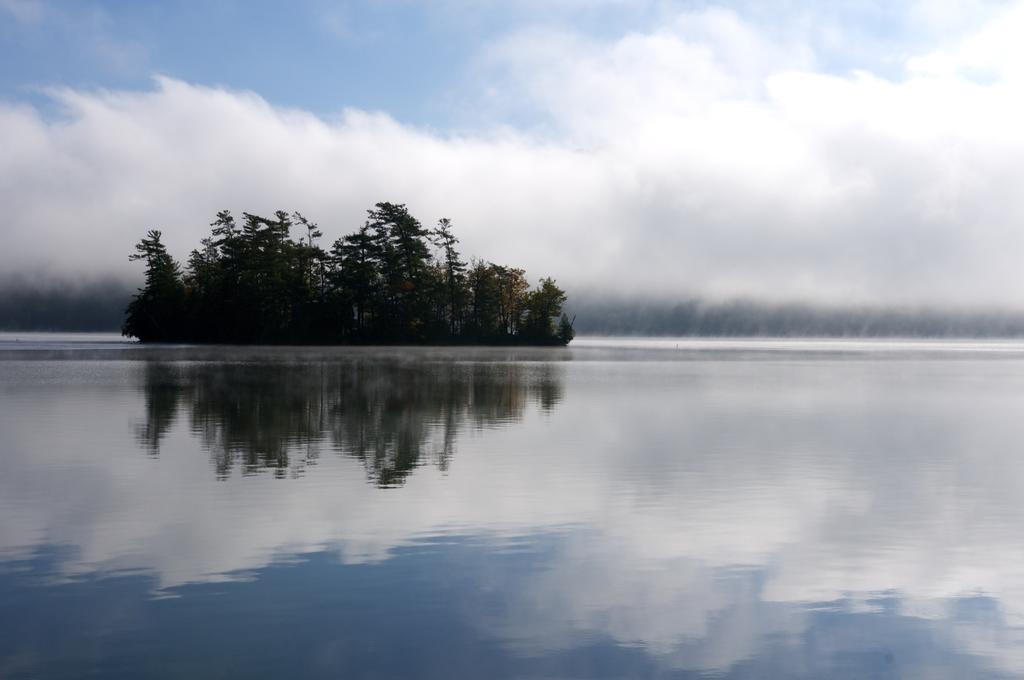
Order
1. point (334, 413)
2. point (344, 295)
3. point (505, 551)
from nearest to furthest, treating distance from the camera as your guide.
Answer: point (505, 551) < point (334, 413) < point (344, 295)

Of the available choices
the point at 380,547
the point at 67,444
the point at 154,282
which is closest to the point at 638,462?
the point at 380,547

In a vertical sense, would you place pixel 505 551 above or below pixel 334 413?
below

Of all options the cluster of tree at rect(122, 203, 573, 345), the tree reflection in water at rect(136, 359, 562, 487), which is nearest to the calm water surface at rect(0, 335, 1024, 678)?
the tree reflection in water at rect(136, 359, 562, 487)

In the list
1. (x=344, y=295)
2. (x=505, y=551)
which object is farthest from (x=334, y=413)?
(x=344, y=295)

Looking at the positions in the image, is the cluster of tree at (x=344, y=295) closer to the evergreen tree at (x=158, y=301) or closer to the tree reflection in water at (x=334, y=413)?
the evergreen tree at (x=158, y=301)

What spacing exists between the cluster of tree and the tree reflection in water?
8294cm

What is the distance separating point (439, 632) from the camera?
31.0 feet

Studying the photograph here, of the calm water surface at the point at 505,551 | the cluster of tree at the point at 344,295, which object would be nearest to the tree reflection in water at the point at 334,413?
the calm water surface at the point at 505,551

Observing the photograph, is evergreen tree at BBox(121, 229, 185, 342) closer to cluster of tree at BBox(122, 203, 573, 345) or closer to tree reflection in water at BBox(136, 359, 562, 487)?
cluster of tree at BBox(122, 203, 573, 345)

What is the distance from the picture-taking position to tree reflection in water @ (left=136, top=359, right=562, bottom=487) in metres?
21.7

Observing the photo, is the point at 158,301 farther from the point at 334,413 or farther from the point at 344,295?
the point at 334,413

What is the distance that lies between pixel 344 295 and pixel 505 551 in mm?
A: 129797

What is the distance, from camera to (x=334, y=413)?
32.2 meters

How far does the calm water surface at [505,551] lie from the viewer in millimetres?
9008
